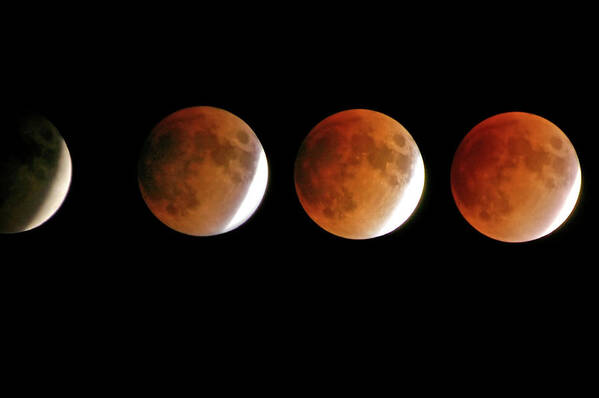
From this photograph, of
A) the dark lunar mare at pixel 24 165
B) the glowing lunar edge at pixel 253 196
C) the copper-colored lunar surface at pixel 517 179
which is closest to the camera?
the dark lunar mare at pixel 24 165

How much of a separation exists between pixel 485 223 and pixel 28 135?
5.76 m

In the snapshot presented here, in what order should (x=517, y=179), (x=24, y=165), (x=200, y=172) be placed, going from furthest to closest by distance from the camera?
(x=517, y=179) → (x=200, y=172) → (x=24, y=165)

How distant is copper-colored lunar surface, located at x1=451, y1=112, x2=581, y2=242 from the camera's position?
632 cm

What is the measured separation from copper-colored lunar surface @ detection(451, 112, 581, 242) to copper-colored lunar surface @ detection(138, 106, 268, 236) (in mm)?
2723

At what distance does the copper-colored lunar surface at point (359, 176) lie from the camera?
621cm

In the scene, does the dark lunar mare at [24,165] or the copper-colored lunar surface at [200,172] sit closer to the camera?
the dark lunar mare at [24,165]

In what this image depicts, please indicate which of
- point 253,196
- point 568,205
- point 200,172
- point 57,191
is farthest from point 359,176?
point 57,191

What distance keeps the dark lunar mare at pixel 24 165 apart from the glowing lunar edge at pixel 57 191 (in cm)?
5

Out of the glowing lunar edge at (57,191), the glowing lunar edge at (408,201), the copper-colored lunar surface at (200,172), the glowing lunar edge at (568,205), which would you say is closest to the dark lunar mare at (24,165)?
the glowing lunar edge at (57,191)

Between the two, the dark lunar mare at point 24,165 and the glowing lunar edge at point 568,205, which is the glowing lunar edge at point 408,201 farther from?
the dark lunar mare at point 24,165

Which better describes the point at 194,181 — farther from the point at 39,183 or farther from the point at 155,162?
the point at 39,183

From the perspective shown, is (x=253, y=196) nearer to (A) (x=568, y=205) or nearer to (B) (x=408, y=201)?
(B) (x=408, y=201)

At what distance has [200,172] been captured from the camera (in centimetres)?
614

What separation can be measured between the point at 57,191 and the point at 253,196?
8.06ft
